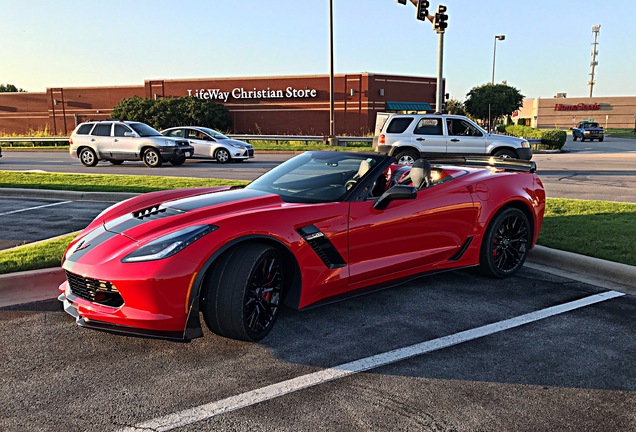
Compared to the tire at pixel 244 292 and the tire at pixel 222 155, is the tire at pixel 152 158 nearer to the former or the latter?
the tire at pixel 222 155

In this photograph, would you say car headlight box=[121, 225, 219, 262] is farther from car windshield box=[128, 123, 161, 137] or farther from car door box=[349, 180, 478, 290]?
car windshield box=[128, 123, 161, 137]

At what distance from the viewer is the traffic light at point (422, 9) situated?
60.6 ft

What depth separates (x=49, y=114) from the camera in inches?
1886

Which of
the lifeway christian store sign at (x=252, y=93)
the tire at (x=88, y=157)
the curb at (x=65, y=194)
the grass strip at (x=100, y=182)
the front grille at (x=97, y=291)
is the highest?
the lifeway christian store sign at (x=252, y=93)

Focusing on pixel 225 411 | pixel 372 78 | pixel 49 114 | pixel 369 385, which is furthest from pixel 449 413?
pixel 49 114

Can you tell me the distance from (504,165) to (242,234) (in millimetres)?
3751

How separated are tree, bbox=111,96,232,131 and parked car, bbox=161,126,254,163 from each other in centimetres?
1905

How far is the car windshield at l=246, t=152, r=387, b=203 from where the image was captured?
4.58 m

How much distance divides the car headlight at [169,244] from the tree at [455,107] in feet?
212

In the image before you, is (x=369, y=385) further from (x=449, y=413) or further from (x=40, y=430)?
(x=40, y=430)

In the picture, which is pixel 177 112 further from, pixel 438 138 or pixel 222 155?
pixel 438 138

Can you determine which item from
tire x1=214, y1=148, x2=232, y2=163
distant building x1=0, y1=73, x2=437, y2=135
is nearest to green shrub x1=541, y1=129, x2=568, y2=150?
distant building x1=0, y1=73, x2=437, y2=135

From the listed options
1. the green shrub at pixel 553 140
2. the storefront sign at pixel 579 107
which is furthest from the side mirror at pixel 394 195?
the storefront sign at pixel 579 107

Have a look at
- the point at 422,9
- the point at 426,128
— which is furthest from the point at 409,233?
the point at 422,9
